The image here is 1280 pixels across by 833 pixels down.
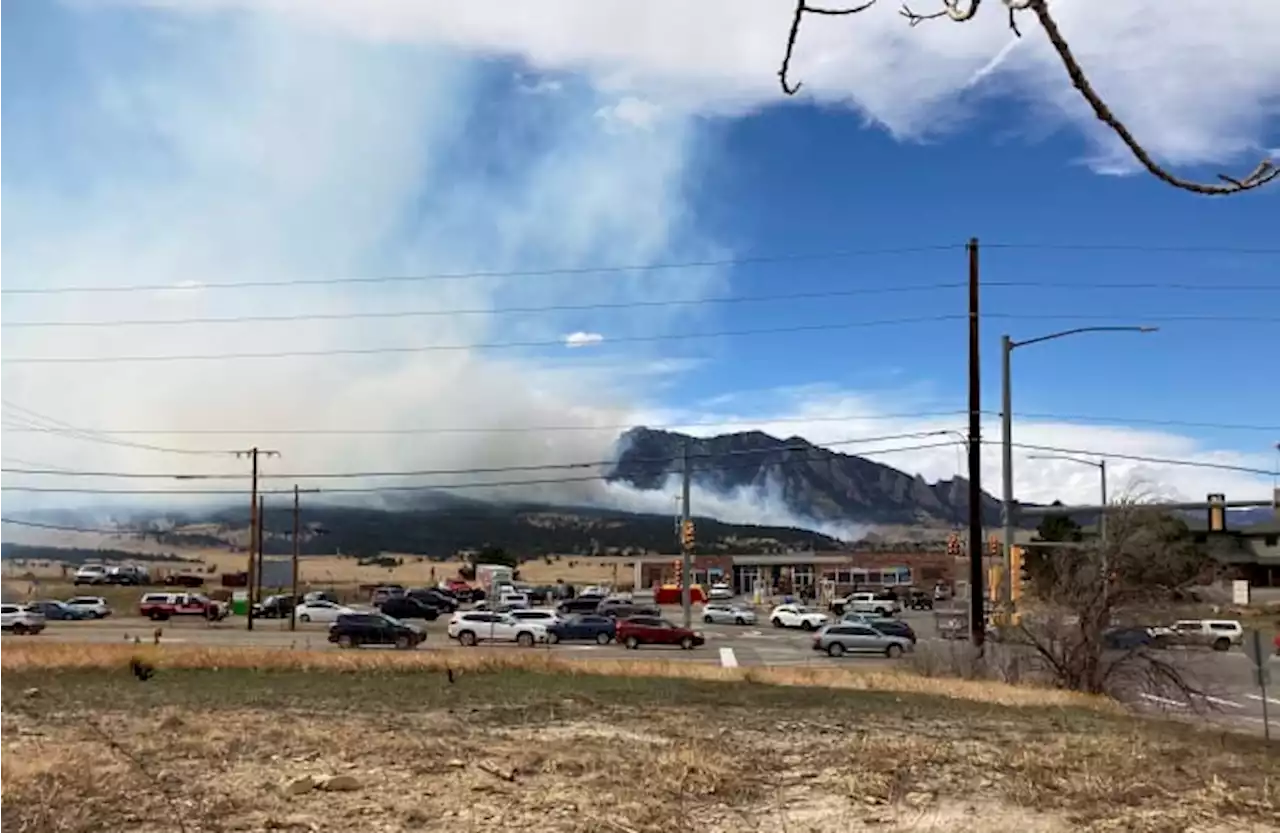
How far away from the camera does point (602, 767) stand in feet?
43.6

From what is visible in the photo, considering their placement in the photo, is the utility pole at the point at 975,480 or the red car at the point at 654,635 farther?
the red car at the point at 654,635

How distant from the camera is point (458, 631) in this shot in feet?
181

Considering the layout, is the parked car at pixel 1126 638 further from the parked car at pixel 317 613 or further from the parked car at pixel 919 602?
the parked car at pixel 919 602

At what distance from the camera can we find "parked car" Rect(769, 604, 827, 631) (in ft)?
237

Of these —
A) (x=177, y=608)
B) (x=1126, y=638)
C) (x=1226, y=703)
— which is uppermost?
(x=1126, y=638)

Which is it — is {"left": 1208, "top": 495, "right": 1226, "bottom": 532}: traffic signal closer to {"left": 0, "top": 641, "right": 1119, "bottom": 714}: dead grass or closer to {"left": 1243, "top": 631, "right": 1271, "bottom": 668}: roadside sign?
{"left": 0, "top": 641, "right": 1119, "bottom": 714}: dead grass

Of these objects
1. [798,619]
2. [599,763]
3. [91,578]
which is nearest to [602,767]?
[599,763]

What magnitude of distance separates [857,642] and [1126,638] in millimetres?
23265

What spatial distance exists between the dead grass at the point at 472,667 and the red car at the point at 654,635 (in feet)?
60.5

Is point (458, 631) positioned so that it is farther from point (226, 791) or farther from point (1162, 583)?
point (226, 791)

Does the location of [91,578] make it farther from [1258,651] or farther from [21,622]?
[1258,651]

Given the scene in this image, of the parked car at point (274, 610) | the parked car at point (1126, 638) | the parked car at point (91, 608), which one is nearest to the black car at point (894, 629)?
the parked car at point (1126, 638)

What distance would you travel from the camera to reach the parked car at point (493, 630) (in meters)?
55.1

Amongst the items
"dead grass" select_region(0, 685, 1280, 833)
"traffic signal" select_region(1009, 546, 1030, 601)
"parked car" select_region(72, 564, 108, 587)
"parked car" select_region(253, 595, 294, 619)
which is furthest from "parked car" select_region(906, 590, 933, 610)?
"dead grass" select_region(0, 685, 1280, 833)
